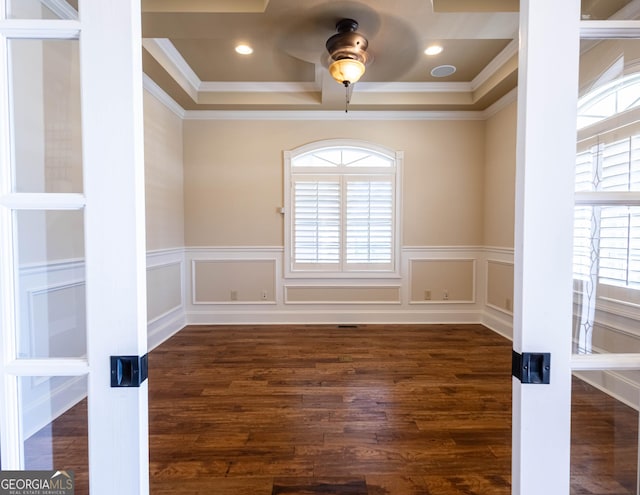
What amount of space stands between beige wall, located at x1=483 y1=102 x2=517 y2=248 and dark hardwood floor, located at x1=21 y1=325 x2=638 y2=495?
1366 mm

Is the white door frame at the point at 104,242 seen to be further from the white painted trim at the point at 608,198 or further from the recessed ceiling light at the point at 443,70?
the recessed ceiling light at the point at 443,70

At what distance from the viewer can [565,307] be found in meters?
0.66

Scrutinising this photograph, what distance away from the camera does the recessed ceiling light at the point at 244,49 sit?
2938 mm

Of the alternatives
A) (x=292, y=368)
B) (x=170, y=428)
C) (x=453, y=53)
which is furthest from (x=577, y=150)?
(x=453, y=53)

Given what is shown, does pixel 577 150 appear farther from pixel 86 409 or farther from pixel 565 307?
pixel 86 409

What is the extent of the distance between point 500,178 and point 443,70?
1.43 meters

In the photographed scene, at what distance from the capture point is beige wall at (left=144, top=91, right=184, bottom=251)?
3275 millimetres

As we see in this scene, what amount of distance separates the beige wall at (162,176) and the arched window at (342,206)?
137 cm

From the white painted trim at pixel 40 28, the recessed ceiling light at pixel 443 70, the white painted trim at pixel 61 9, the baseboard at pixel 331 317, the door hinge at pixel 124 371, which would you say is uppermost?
the recessed ceiling light at pixel 443 70

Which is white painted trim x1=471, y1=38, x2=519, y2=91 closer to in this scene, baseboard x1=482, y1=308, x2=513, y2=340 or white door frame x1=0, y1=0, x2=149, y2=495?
baseboard x1=482, y1=308, x2=513, y2=340

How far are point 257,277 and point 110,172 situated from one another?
3639mm

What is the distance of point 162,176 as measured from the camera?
11.8ft

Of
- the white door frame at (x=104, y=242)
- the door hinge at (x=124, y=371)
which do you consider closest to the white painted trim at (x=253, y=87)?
the white door frame at (x=104, y=242)

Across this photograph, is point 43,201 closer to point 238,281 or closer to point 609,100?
point 609,100
